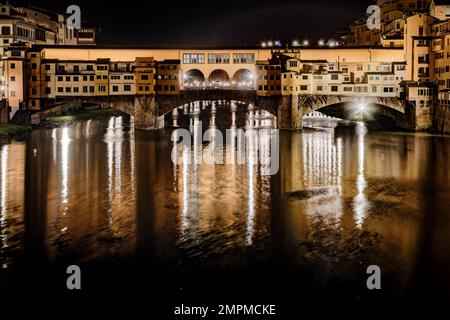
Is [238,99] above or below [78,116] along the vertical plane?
above

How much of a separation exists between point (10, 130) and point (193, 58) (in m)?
16.1

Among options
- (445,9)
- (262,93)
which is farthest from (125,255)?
(445,9)

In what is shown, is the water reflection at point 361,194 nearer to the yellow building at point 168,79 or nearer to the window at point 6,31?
the yellow building at point 168,79

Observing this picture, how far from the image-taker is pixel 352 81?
148 ft

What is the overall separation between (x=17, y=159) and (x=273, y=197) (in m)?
14.8

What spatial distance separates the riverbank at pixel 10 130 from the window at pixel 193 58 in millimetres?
13580

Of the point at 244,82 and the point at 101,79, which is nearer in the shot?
the point at 101,79

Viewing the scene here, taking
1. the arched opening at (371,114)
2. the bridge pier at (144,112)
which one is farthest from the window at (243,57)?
the arched opening at (371,114)

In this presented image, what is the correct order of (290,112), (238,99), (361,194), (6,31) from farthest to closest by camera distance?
(6,31), (238,99), (290,112), (361,194)

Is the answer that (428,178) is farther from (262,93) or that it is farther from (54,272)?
(262,93)

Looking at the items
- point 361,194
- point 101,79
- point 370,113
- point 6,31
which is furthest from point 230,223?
point 6,31

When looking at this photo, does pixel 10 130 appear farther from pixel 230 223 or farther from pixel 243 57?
pixel 230 223

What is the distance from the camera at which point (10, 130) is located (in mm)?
39188

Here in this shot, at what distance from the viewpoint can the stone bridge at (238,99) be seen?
44.2m
